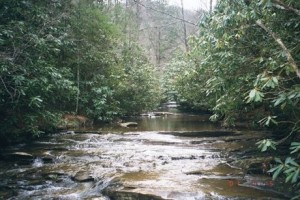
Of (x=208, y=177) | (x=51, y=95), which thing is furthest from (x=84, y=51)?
(x=208, y=177)

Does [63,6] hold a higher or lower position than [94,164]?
higher

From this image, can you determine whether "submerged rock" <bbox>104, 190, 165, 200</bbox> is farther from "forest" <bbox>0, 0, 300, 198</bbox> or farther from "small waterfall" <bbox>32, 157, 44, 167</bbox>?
"small waterfall" <bbox>32, 157, 44, 167</bbox>

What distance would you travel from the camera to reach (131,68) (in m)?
19.5

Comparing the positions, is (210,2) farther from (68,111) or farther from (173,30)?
(173,30)

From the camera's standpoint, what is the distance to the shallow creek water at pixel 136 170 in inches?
231

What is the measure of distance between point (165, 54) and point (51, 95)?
1302 inches

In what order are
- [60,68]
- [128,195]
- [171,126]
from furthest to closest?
1. [171,126]
2. [60,68]
3. [128,195]

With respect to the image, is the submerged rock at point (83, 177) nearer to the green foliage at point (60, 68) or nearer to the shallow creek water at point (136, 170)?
the shallow creek water at point (136, 170)

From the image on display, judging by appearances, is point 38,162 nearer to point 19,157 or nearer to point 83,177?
point 19,157

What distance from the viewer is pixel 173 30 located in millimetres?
44281

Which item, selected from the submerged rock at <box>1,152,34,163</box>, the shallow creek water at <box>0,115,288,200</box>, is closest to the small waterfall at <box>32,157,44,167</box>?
the shallow creek water at <box>0,115,288,200</box>

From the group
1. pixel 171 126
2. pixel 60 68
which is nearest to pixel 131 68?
pixel 171 126

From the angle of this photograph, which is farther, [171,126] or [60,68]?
[171,126]

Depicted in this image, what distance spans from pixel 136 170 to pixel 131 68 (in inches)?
505
